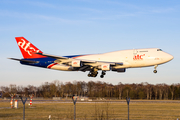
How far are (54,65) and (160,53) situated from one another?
21.0 meters

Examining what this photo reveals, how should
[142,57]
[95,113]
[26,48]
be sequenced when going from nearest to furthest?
[95,113]
[142,57]
[26,48]

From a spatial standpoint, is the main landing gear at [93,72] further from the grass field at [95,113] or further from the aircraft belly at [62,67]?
the grass field at [95,113]

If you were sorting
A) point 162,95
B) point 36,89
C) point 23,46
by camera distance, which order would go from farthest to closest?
point 162,95 → point 36,89 → point 23,46

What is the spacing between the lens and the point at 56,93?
80875mm

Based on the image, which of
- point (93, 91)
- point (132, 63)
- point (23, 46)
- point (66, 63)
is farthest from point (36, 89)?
point (132, 63)

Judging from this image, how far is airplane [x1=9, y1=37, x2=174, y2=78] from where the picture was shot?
41.5 metres

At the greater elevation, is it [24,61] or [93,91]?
[24,61]

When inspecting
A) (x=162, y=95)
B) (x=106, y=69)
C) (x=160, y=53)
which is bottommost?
(x=162, y=95)

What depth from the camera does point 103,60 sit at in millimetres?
45625

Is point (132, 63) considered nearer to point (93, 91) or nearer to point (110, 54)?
point (110, 54)

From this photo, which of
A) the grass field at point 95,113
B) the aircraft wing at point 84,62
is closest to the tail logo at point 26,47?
the aircraft wing at point 84,62

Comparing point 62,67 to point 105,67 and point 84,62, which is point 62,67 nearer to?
point 84,62

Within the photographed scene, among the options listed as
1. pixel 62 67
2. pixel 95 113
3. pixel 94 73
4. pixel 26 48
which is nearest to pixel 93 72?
pixel 94 73

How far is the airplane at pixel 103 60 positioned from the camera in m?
41.5
